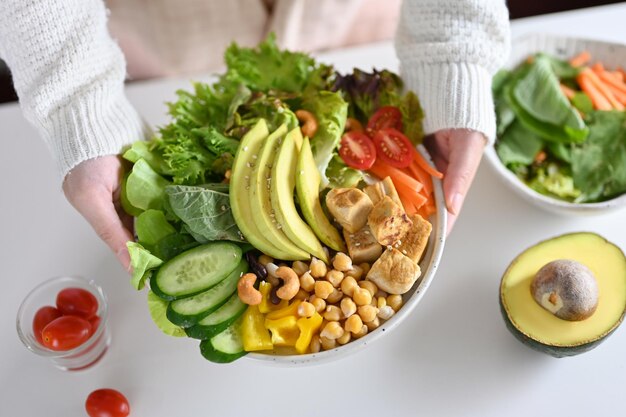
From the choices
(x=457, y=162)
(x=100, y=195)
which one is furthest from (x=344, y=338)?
(x=100, y=195)

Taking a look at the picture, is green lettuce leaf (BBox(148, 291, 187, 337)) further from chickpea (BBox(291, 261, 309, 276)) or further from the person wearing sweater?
chickpea (BBox(291, 261, 309, 276))

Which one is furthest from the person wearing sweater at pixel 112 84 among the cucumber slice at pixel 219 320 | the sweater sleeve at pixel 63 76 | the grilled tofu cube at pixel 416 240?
the cucumber slice at pixel 219 320

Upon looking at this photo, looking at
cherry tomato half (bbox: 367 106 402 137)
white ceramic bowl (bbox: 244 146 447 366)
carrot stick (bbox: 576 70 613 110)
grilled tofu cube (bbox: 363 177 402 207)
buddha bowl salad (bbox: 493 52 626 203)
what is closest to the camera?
white ceramic bowl (bbox: 244 146 447 366)

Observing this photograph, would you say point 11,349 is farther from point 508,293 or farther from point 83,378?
point 508,293

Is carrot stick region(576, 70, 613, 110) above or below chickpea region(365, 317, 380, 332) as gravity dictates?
above

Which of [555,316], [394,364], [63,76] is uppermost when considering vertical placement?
[63,76]

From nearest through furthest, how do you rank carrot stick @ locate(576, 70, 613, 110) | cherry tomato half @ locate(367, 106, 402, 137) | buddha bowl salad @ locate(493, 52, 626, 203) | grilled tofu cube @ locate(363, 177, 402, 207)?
grilled tofu cube @ locate(363, 177, 402, 207) < cherry tomato half @ locate(367, 106, 402, 137) < buddha bowl salad @ locate(493, 52, 626, 203) < carrot stick @ locate(576, 70, 613, 110)

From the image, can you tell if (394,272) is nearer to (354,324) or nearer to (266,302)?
(354,324)

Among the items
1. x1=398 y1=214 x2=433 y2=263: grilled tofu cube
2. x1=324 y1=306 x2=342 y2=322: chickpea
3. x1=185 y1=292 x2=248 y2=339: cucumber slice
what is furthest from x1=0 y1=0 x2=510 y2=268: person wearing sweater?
x1=324 y1=306 x2=342 y2=322: chickpea
